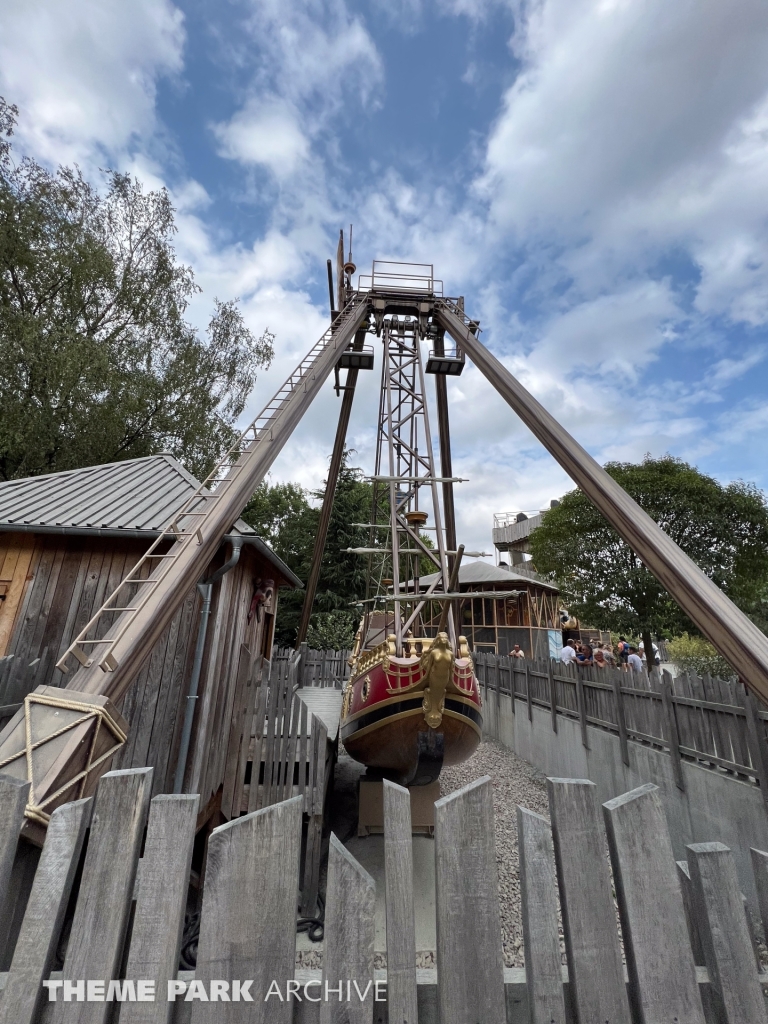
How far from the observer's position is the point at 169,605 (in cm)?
275

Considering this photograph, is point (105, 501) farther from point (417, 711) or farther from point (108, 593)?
point (417, 711)

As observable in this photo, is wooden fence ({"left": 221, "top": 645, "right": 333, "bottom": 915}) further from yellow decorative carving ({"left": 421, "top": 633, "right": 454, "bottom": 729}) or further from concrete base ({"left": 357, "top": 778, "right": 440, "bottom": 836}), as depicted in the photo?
yellow decorative carving ({"left": 421, "top": 633, "right": 454, "bottom": 729})

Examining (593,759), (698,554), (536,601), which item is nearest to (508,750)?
(593,759)

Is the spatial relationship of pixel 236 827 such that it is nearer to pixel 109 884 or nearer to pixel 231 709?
pixel 109 884

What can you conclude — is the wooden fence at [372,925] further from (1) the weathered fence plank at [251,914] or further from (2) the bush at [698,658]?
(2) the bush at [698,658]

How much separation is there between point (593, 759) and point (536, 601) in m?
17.8

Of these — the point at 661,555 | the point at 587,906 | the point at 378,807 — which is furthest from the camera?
the point at 378,807

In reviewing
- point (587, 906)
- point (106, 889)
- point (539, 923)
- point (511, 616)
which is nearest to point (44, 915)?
point (106, 889)

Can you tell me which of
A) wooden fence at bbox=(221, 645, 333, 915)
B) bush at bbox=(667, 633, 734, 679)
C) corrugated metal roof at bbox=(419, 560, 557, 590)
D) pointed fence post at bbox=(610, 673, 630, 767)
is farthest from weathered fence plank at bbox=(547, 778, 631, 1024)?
corrugated metal roof at bbox=(419, 560, 557, 590)

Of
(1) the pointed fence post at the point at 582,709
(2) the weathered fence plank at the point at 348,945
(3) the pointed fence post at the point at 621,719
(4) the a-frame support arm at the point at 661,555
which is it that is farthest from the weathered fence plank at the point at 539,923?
(1) the pointed fence post at the point at 582,709

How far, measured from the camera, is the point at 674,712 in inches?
226

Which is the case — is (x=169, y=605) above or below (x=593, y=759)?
above

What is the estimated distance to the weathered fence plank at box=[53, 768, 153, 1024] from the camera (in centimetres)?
108

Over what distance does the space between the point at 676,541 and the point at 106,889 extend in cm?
1464
